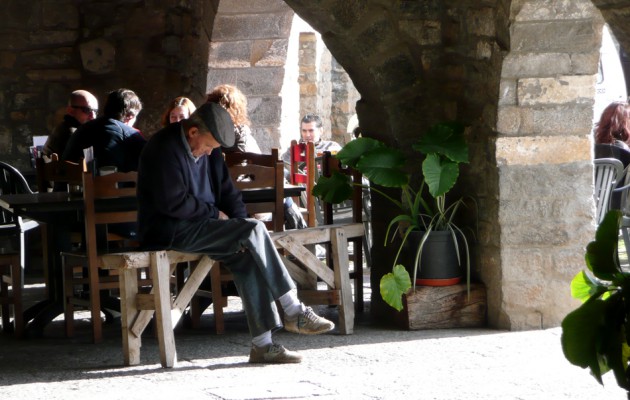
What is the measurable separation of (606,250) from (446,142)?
3.59 m

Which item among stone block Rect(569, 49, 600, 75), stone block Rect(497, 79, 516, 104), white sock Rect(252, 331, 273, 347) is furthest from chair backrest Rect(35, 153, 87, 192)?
stone block Rect(569, 49, 600, 75)

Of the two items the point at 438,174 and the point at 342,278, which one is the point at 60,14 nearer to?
the point at 342,278

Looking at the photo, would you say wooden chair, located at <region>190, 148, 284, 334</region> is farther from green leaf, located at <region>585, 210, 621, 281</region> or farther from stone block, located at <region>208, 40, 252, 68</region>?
green leaf, located at <region>585, 210, 621, 281</region>

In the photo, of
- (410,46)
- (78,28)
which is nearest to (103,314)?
(410,46)

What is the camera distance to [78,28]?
881 centimetres

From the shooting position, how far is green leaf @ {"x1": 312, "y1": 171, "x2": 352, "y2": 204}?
18.6 ft

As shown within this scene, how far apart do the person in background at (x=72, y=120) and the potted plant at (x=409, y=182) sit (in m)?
2.15

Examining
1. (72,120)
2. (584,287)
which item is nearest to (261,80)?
(72,120)

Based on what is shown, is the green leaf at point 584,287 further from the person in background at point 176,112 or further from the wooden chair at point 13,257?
the person in background at point 176,112

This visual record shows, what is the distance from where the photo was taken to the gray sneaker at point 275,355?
4.70 m

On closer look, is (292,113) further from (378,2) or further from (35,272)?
(378,2)

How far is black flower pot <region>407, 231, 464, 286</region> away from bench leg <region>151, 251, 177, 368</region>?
136 centimetres

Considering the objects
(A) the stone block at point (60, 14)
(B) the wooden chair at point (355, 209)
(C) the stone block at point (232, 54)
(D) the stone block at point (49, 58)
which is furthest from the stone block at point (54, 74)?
(B) the wooden chair at point (355, 209)

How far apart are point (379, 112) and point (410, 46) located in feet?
1.37
